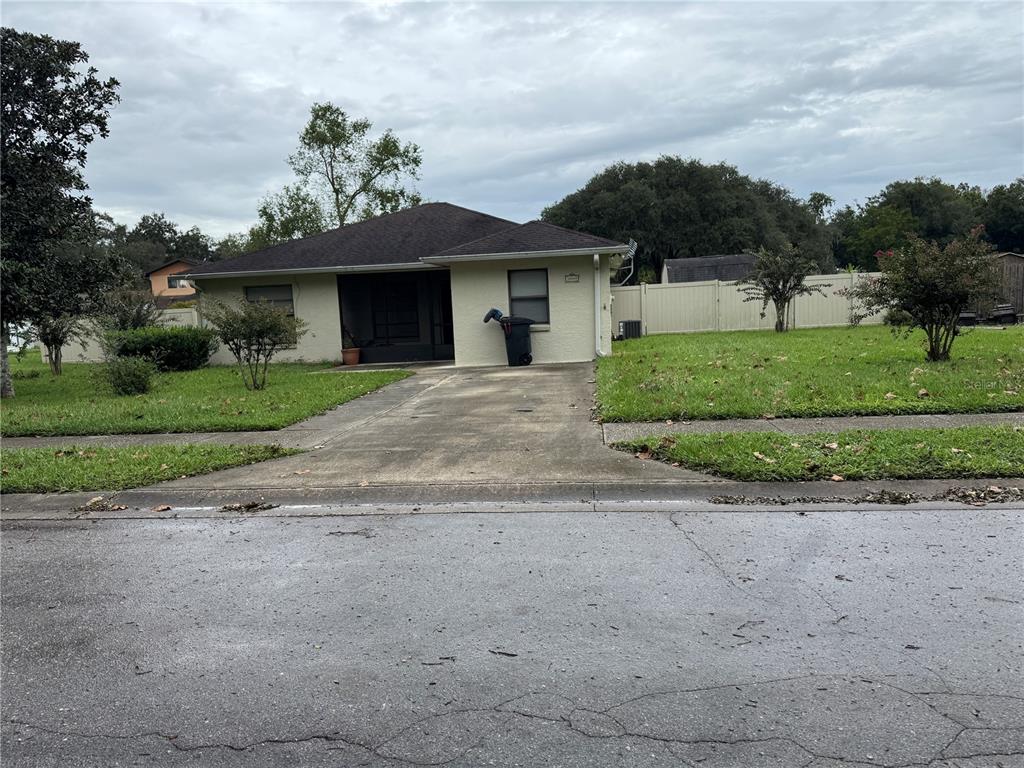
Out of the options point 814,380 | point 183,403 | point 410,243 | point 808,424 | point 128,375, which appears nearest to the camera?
point 808,424

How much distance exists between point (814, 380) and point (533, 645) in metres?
8.70

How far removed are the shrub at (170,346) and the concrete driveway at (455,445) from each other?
8714 mm

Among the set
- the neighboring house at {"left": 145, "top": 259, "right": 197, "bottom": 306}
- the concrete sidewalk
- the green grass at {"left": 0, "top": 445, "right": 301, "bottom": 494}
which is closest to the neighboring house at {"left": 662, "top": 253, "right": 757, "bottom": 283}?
the concrete sidewalk

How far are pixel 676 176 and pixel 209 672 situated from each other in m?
56.8

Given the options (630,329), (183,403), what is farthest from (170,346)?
(630,329)

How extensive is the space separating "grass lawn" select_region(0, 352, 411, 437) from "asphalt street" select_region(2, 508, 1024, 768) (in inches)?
185

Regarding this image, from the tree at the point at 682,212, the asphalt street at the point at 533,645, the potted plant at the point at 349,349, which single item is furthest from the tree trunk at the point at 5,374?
the tree at the point at 682,212

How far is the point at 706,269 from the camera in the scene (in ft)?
133

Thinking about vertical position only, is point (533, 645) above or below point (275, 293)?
below

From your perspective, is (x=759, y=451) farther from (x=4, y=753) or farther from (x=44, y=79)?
(x=44, y=79)

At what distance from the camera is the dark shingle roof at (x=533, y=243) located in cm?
1647

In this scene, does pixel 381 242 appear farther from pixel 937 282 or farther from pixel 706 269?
pixel 706 269

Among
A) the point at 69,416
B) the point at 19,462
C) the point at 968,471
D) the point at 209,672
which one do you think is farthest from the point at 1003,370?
the point at 69,416

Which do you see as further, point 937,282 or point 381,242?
point 381,242
